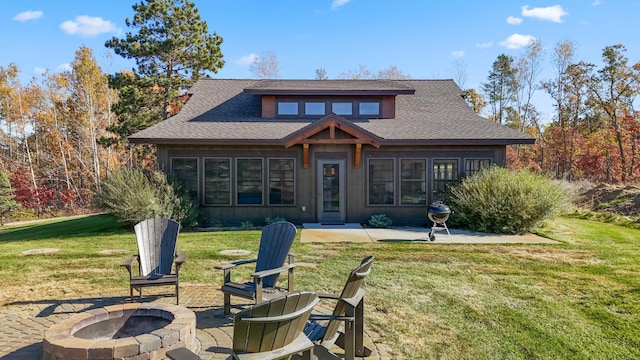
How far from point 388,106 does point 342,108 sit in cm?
164

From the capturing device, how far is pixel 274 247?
4.99 metres

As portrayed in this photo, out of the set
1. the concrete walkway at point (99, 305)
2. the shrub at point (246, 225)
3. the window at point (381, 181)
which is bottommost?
the concrete walkway at point (99, 305)

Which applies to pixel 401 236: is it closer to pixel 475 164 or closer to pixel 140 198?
pixel 475 164

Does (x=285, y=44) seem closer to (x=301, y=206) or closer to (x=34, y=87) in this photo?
(x=34, y=87)

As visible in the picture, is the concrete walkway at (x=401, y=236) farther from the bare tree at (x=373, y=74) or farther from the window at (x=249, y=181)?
the bare tree at (x=373, y=74)

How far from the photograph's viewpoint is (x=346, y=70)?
3512 centimetres

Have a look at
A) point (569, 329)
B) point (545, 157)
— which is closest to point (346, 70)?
point (545, 157)

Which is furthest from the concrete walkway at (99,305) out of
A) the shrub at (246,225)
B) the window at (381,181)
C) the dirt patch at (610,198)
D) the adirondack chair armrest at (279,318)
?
the dirt patch at (610,198)

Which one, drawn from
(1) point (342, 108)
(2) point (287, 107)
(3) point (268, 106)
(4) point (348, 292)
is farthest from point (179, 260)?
(1) point (342, 108)

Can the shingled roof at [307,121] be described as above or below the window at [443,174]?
above

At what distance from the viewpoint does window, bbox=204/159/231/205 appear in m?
12.4

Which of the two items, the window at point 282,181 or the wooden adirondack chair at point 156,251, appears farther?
the window at point 282,181

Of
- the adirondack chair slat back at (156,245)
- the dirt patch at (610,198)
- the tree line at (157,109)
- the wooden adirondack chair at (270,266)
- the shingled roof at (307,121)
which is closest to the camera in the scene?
the wooden adirondack chair at (270,266)

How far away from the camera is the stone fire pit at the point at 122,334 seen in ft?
9.73
